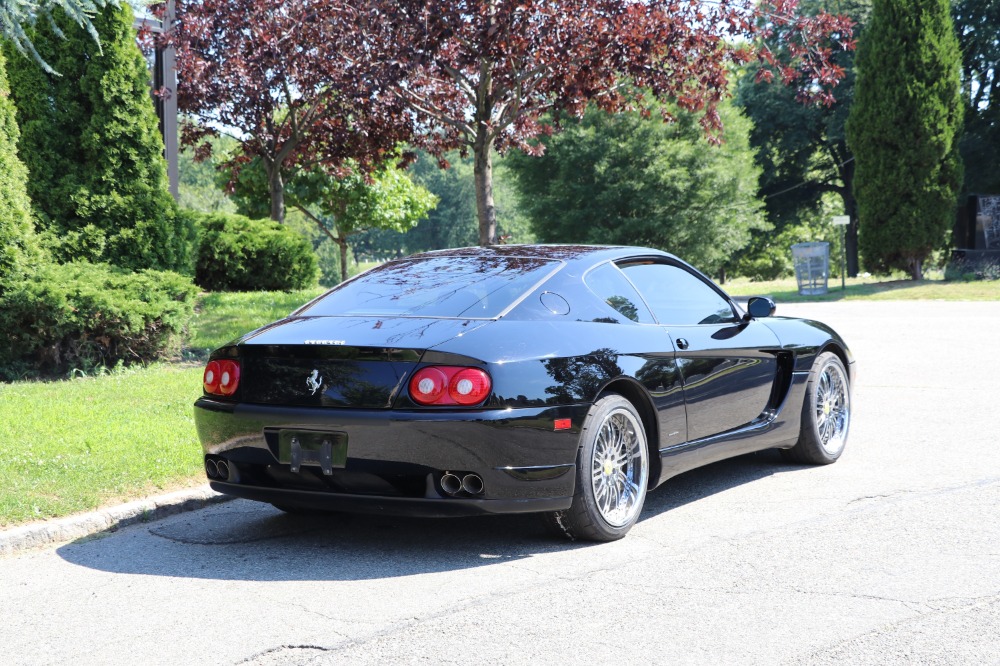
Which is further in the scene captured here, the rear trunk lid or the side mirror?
the side mirror

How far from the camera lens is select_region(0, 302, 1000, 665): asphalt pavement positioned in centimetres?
372

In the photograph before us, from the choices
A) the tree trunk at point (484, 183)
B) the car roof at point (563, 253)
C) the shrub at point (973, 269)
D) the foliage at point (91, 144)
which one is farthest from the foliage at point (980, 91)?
the car roof at point (563, 253)

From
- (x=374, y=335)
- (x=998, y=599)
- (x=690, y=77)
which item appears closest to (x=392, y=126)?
(x=690, y=77)

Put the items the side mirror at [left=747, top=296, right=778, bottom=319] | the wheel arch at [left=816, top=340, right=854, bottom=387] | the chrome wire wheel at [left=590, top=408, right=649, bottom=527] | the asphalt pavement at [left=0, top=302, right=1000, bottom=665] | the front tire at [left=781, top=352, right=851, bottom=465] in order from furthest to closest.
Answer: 1. the wheel arch at [left=816, top=340, right=854, bottom=387]
2. the front tire at [left=781, top=352, right=851, bottom=465]
3. the side mirror at [left=747, top=296, right=778, bottom=319]
4. the chrome wire wheel at [left=590, top=408, right=649, bottom=527]
5. the asphalt pavement at [left=0, top=302, right=1000, bottom=665]

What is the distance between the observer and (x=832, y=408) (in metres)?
7.13

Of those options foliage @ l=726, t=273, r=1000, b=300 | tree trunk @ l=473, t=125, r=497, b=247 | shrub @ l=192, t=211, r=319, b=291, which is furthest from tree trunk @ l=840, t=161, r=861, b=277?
tree trunk @ l=473, t=125, r=497, b=247

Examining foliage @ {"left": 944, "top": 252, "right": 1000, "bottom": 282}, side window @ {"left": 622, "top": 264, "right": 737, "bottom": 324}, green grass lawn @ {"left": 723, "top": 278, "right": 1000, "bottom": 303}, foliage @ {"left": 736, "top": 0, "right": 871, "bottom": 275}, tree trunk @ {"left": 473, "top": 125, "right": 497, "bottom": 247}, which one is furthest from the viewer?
foliage @ {"left": 736, "top": 0, "right": 871, "bottom": 275}

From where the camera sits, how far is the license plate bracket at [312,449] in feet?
15.5

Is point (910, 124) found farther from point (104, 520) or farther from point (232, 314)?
point (104, 520)

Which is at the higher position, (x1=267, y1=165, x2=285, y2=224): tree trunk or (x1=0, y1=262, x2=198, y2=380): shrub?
(x1=267, y1=165, x2=285, y2=224): tree trunk

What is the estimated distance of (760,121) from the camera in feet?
153

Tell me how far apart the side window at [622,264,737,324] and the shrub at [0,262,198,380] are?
19.0ft

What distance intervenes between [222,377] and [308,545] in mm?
900

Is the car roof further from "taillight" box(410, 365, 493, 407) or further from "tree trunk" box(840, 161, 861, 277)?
"tree trunk" box(840, 161, 861, 277)
